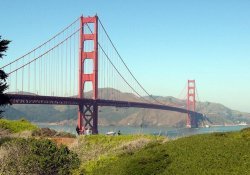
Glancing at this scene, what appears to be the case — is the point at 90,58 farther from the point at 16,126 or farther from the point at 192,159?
the point at 192,159

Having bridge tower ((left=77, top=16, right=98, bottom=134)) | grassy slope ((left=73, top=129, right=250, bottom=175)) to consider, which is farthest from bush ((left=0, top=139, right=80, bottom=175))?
bridge tower ((left=77, top=16, right=98, bottom=134))

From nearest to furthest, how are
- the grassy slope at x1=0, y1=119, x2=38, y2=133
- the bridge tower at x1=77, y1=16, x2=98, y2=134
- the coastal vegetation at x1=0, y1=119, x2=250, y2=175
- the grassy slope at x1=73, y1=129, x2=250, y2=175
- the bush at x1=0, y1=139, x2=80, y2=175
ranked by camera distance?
the grassy slope at x1=73, y1=129, x2=250, y2=175 < the coastal vegetation at x1=0, y1=119, x2=250, y2=175 < the bush at x1=0, y1=139, x2=80, y2=175 < the grassy slope at x1=0, y1=119, x2=38, y2=133 < the bridge tower at x1=77, y1=16, x2=98, y2=134

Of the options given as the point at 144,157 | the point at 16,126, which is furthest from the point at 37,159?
the point at 16,126

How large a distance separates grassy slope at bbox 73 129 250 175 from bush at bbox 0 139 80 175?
193 cm

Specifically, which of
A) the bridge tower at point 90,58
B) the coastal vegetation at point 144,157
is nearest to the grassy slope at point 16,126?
the coastal vegetation at point 144,157

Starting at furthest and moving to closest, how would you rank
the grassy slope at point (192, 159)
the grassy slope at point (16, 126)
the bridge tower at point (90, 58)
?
the bridge tower at point (90, 58) → the grassy slope at point (16, 126) → the grassy slope at point (192, 159)

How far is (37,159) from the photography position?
24047mm

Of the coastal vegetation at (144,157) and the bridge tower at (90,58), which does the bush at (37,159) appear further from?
the bridge tower at (90,58)

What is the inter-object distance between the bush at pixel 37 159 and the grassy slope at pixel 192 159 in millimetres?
1930

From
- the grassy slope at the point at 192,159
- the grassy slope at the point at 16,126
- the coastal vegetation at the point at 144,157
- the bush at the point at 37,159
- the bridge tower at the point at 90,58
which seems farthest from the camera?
the bridge tower at the point at 90,58

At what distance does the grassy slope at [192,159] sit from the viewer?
17.3m

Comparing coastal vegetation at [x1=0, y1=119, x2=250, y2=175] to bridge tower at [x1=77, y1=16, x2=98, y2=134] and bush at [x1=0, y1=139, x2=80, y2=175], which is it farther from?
bridge tower at [x1=77, y1=16, x2=98, y2=134]

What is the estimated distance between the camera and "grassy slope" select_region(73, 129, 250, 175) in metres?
17.3

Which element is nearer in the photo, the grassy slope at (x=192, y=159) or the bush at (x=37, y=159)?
the grassy slope at (x=192, y=159)
